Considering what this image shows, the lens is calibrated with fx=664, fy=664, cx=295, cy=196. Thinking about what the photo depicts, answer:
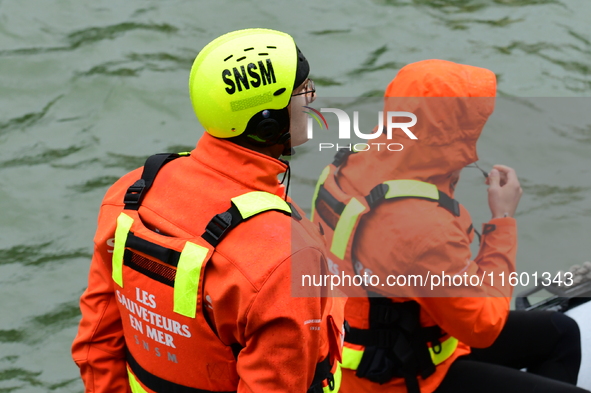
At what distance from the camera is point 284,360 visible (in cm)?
157

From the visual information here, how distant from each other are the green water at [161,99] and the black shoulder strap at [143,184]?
2.22m

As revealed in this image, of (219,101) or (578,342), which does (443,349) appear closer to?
(578,342)

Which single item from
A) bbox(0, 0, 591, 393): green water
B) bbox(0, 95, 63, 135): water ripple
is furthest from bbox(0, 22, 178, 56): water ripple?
bbox(0, 95, 63, 135): water ripple

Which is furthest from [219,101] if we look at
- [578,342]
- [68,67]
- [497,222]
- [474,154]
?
[68,67]

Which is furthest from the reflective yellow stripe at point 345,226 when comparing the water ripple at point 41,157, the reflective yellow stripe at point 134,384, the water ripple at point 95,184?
the water ripple at point 41,157

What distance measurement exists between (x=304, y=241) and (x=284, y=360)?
0.94 feet

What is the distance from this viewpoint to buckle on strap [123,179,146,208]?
1752 mm

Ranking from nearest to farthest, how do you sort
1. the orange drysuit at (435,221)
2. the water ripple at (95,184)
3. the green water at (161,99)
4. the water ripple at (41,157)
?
the orange drysuit at (435,221) → the green water at (161,99) → the water ripple at (95,184) → the water ripple at (41,157)

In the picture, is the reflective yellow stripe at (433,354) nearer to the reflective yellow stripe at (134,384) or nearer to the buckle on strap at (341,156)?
the buckle on strap at (341,156)

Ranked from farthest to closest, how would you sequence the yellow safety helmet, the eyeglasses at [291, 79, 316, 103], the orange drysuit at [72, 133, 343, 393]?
1. the eyeglasses at [291, 79, 316, 103]
2. the yellow safety helmet
3. the orange drysuit at [72, 133, 343, 393]

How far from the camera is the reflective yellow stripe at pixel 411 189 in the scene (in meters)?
2.20

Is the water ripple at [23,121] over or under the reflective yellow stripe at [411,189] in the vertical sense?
under

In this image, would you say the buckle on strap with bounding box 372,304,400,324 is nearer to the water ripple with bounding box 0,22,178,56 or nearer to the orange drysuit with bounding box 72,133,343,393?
the orange drysuit with bounding box 72,133,343,393

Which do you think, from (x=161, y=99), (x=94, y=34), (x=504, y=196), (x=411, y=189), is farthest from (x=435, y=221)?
(x=94, y=34)
